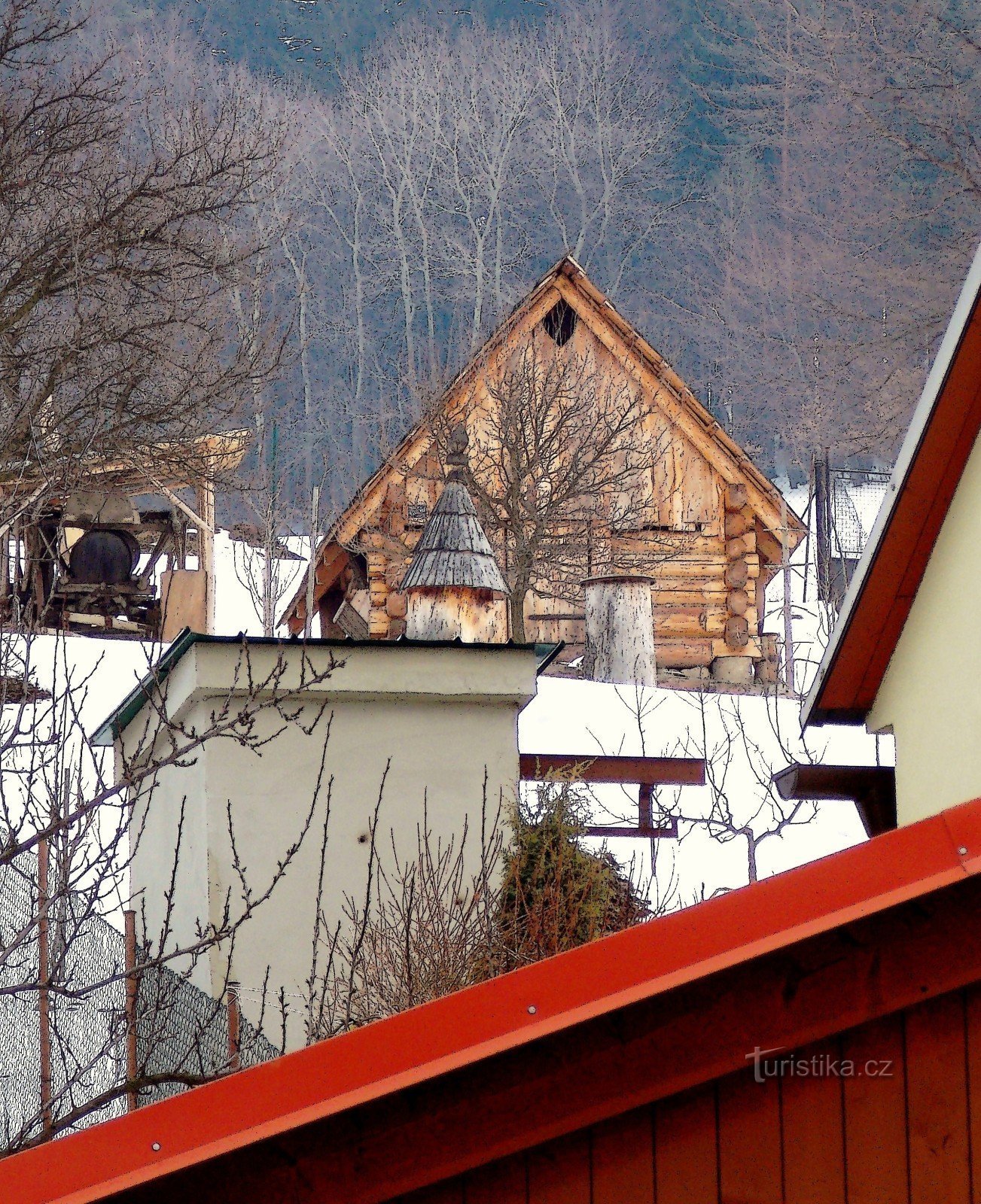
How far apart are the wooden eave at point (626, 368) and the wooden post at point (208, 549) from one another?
2992 mm

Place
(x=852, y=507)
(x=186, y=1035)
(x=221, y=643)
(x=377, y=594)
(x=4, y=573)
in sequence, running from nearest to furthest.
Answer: (x=186, y=1035)
(x=4, y=573)
(x=221, y=643)
(x=377, y=594)
(x=852, y=507)

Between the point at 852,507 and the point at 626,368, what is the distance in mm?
13254

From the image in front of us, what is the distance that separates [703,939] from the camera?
253 cm

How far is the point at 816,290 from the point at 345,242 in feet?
57.4

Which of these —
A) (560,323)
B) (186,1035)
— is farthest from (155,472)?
(186,1035)

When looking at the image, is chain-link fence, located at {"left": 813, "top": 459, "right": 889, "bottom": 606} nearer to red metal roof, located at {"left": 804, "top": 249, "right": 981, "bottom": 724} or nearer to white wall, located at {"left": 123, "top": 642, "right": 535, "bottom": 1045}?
white wall, located at {"left": 123, "top": 642, "right": 535, "bottom": 1045}

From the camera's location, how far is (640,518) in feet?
73.1

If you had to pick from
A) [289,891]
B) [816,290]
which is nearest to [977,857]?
[289,891]

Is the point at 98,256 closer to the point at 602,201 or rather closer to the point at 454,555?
the point at 454,555

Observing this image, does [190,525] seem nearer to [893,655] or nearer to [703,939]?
[893,655]

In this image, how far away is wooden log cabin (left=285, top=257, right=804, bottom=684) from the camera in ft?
70.7

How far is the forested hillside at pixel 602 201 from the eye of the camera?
151 feet

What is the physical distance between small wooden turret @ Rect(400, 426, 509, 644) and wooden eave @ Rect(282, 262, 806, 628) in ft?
26.3

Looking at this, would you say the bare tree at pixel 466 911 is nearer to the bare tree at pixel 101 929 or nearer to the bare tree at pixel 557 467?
the bare tree at pixel 101 929
